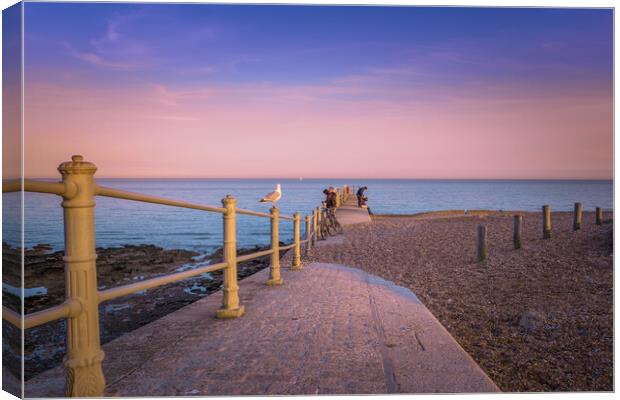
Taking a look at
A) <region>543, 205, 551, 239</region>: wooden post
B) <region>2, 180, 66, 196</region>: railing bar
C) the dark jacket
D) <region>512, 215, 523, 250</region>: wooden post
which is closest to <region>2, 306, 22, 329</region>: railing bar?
<region>2, 180, 66, 196</region>: railing bar

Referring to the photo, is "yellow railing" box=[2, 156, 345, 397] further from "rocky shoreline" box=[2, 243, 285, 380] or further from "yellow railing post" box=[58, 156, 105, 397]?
"rocky shoreline" box=[2, 243, 285, 380]

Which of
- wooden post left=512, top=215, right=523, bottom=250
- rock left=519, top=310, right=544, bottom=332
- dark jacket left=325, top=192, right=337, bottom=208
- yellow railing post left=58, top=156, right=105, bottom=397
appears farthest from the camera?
dark jacket left=325, top=192, right=337, bottom=208

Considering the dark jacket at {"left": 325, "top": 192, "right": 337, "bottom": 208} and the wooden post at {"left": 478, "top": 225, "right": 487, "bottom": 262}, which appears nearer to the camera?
the wooden post at {"left": 478, "top": 225, "right": 487, "bottom": 262}

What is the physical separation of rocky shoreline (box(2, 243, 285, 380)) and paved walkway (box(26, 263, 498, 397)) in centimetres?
79

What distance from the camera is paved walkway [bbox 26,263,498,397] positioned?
3.25 meters

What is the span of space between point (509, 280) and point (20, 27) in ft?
26.4

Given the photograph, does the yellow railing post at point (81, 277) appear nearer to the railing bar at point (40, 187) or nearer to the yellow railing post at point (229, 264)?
the railing bar at point (40, 187)

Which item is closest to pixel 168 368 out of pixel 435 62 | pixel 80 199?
pixel 80 199

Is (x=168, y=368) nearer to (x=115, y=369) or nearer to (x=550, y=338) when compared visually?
(x=115, y=369)

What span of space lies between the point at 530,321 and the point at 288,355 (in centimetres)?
322

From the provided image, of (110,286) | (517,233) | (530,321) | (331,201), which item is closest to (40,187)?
(530,321)

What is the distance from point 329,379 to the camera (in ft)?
11.0

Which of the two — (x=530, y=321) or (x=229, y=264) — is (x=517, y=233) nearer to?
(x=530, y=321)

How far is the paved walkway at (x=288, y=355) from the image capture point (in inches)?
128
